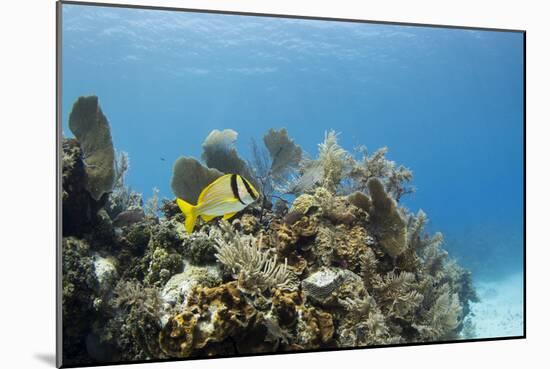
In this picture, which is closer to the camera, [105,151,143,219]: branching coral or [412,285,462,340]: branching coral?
[105,151,143,219]: branching coral

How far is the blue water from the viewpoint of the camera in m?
5.18

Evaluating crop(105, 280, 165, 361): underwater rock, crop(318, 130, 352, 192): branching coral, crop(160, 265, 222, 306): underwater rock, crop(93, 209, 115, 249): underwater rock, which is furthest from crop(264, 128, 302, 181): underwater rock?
crop(105, 280, 165, 361): underwater rock

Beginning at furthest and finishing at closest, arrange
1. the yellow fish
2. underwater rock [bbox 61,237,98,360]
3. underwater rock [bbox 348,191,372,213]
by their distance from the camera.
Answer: underwater rock [bbox 348,191,372,213], underwater rock [bbox 61,237,98,360], the yellow fish

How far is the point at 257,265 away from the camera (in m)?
4.98

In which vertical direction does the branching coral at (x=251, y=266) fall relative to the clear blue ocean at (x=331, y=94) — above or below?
below

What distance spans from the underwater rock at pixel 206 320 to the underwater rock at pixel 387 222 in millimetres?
1504

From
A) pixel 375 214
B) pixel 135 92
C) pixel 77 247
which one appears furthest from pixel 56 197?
pixel 375 214

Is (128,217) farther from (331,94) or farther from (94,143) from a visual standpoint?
(331,94)

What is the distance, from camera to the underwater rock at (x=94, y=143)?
479 centimetres

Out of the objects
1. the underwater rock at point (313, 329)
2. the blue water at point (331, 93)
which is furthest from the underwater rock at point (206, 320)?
the blue water at point (331, 93)

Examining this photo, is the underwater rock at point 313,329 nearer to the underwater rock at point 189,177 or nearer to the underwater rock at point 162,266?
the underwater rock at point 162,266

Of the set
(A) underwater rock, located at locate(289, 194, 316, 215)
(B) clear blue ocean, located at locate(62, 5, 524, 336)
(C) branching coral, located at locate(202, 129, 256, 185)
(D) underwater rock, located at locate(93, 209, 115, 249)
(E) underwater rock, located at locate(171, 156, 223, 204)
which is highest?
(B) clear blue ocean, located at locate(62, 5, 524, 336)

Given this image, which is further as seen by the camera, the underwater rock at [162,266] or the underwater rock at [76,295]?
the underwater rock at [162,266]

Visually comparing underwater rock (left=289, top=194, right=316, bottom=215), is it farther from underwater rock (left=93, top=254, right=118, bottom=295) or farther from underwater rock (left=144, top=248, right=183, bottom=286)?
underwater rock (left=93, top=254, right=118, bottom=295)
